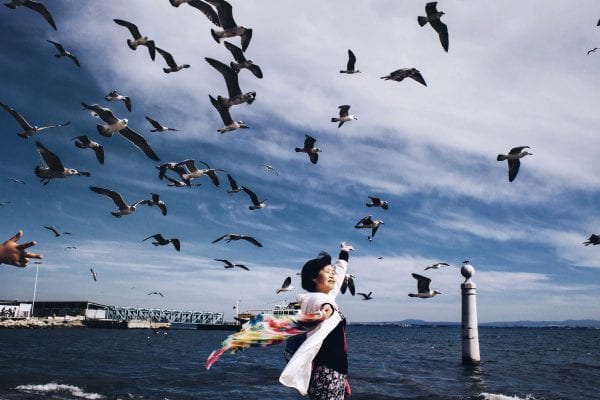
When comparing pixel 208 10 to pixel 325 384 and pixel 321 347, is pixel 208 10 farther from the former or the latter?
pixel 325 384

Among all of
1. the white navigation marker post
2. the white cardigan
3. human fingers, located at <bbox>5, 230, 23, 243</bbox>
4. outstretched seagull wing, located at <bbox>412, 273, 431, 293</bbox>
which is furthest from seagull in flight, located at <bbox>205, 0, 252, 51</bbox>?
the white navigation marker post

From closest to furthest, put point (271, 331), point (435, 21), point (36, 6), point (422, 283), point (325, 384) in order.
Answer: point (271, 331) < point (325, 384) < point (36, 6) < point (435, 21) < point (422, 283)

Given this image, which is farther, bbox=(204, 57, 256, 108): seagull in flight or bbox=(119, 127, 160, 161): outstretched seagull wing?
bbox=(204, 57, 256, 108): seagull in flight

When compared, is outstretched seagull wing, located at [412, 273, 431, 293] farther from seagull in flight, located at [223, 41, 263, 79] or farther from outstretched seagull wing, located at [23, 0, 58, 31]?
outstretched seagull wing, located at [23, 0, 58, 31]

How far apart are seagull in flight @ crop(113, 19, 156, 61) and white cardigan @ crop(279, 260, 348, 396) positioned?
14.3 m

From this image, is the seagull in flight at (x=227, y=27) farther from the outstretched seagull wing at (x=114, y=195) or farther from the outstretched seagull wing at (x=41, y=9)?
the outstretched seagull wing at (x=114, y=195)

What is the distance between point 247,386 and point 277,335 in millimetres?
21836

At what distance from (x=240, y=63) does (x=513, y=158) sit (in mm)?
10665

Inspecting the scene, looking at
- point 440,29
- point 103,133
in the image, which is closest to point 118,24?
point 103,133

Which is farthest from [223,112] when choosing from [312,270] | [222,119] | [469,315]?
[469,315]

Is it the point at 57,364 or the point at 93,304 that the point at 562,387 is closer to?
the point at 57,364

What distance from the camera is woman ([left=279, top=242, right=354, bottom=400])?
16.7 feet

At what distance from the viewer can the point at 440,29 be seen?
15047 mm

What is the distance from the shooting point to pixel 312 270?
5883 millimetres
